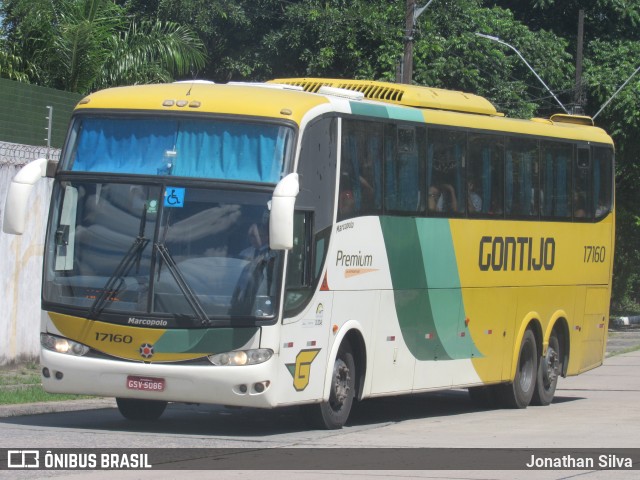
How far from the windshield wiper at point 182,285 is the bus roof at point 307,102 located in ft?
4.89

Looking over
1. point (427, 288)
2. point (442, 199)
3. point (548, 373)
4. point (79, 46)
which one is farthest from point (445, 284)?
point (79, 46)

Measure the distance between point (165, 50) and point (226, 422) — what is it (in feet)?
44.8

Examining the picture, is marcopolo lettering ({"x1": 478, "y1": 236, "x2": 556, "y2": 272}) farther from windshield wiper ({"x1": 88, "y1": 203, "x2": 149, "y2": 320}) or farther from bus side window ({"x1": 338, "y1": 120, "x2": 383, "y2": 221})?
A: windshield wiper ({"x1": 88, "y1": 203, "x2": 149, "y2": 320})

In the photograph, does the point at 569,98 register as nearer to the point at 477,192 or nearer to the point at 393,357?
the point at 477,192

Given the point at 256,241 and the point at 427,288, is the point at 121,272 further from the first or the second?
the point at 427,288

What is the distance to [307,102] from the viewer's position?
12.7 meters

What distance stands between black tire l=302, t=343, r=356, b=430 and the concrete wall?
619 cm

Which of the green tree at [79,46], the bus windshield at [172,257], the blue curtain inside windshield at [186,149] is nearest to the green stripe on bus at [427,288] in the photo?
the blue curtain inside windshield at [186,149]

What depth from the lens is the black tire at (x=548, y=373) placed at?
1805cm

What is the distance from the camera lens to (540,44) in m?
34.0

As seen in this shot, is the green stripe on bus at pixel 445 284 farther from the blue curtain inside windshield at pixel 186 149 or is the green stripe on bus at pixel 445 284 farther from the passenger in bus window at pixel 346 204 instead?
the blue curtain inside windshield at pixel 186 149

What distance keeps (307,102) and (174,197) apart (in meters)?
1.71

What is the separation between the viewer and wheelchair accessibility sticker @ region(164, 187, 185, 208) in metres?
12.0

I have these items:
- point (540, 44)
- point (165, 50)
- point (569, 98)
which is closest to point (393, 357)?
point (165, 50)
